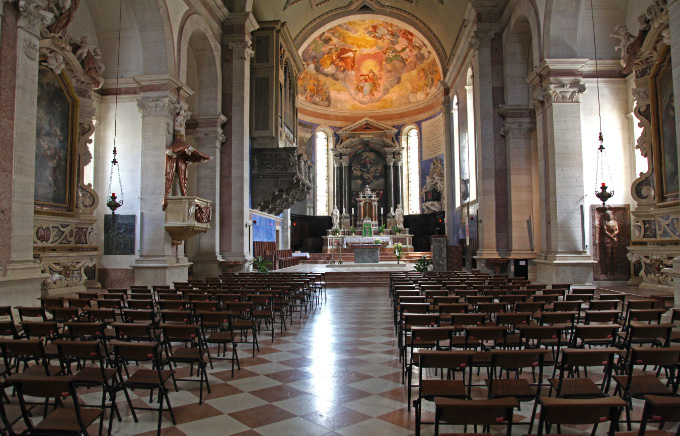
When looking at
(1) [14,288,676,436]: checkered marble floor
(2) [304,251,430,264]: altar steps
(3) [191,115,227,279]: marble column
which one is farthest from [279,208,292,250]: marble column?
(1) [14,288,676,436]: checkered marble floor

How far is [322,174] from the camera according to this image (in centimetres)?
3488

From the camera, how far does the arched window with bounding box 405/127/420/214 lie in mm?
33844

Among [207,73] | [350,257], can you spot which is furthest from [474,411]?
[350,257]

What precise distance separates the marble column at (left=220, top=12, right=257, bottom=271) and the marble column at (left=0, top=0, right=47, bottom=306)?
9.73 m

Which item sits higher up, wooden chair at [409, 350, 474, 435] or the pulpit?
the pulpit

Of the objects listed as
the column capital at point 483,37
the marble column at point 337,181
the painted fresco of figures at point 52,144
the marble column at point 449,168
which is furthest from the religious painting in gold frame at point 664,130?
the marble column at point 337,181

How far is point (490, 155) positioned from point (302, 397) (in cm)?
1443

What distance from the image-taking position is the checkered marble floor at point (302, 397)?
376 cm

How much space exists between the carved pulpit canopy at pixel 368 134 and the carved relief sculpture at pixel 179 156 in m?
20.6

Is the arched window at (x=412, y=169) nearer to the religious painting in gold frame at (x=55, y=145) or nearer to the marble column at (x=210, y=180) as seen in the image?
the marble column at (x=210, y=180)

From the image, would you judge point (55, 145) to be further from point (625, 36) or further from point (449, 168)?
point (449, 168)

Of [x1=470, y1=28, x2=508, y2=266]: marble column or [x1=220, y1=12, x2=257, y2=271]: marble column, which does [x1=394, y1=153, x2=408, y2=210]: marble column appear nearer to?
[x1=470, y1=28, x2=508, y2=266]: marble column

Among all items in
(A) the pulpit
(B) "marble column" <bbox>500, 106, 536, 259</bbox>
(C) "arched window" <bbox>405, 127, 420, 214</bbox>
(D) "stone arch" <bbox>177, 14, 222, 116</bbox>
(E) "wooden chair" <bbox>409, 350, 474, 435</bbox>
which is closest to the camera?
(E) "wooden chair" <bbox>409, 350, 474, 435</bbox>

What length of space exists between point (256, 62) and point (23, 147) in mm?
13711
